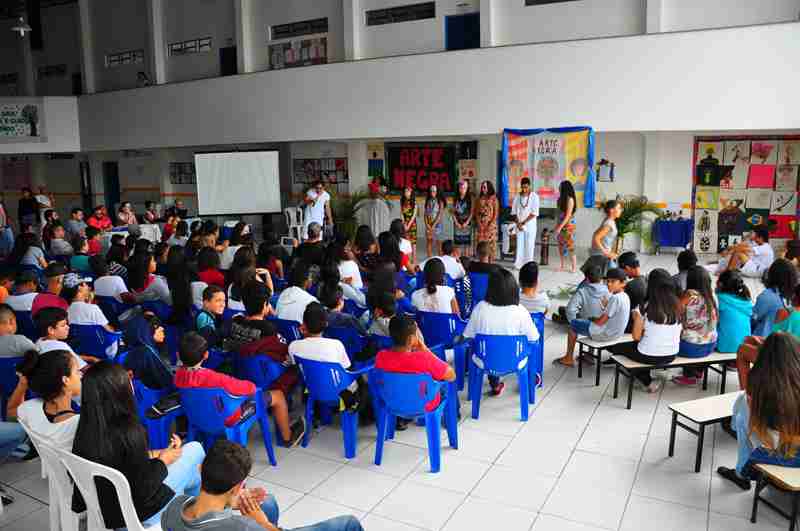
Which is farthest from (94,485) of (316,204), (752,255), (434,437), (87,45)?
(87,45)

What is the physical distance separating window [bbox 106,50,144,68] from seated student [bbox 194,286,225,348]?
13.6 meters

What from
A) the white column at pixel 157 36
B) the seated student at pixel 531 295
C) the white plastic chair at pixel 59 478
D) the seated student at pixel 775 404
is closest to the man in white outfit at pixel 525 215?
the seated student at pixel 531 295

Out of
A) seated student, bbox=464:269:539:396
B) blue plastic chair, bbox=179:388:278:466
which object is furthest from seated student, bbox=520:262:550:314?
blue plastic chair, bbox=179:388:278:466

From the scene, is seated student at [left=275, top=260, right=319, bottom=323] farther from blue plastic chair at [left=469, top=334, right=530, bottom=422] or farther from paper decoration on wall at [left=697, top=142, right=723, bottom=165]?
paper decoration on wall at [left=697, top=142, right=723, bottom=165]

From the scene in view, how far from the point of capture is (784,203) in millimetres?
10359

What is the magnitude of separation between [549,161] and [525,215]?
34.4 inches

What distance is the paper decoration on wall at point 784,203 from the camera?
10.3m

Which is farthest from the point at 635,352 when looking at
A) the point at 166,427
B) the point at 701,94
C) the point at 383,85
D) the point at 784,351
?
the point at 383,85

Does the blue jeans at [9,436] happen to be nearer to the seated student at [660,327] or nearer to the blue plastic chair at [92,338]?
the blue plastic chair at [92,338]

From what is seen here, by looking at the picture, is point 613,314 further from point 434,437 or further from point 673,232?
point 673,232

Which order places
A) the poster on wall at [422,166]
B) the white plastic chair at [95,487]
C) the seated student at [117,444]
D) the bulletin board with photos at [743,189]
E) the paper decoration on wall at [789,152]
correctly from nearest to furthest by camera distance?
the white plastic chair at [95,487]
the seated student at [117,444]
the paper decoration on wall at [789,152]
the bulletin board with photos at [743,189]
the poster on wall at [422,166]

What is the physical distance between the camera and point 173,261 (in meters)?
6.01

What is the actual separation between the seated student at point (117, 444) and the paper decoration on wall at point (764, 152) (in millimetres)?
10526

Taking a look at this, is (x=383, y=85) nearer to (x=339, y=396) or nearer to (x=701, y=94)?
(x=701, y=94)
